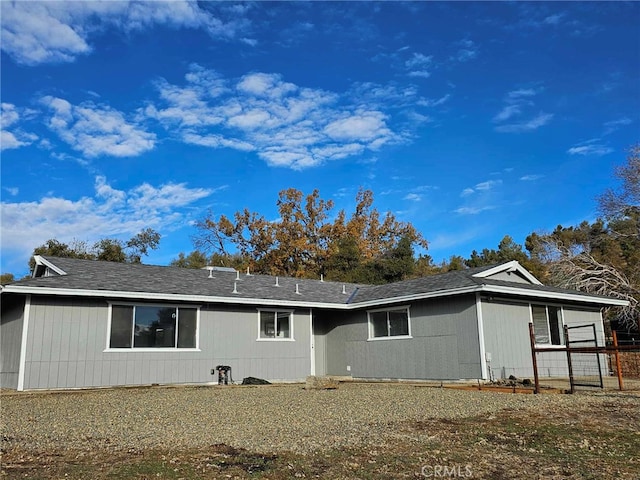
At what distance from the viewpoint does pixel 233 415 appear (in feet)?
26.9

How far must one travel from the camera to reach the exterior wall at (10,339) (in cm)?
1262

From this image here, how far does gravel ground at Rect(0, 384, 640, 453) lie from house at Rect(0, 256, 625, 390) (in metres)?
1.39

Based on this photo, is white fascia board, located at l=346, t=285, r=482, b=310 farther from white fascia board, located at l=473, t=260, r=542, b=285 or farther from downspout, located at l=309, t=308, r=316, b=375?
white fascia board, located at l=473, t=260, r=542, b=285

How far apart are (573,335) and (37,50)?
17.4 metres

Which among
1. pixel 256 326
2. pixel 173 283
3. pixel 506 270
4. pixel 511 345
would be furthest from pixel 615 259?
pixel 173 283

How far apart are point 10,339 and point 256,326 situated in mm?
6531

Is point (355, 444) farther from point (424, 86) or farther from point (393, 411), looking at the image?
point (424, 86)

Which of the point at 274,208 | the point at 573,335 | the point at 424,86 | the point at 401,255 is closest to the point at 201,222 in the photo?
the point at 274,208

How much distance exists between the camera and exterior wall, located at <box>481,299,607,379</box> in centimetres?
1369

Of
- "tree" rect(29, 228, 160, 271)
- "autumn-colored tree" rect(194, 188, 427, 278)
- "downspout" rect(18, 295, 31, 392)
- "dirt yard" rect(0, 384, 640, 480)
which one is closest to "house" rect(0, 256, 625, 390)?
"downspout" rect(18, 295, 31, 392)

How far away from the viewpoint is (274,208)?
133ft

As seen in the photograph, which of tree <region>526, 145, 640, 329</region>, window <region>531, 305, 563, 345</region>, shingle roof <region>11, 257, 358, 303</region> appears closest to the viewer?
shingle roof <region>11, 257, 358, 303</region>

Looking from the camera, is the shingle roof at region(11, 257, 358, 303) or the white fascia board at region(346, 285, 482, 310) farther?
the white fascia board at region(346, 285, 482, 310)

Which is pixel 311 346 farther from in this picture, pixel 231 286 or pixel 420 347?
pixel 420 347
